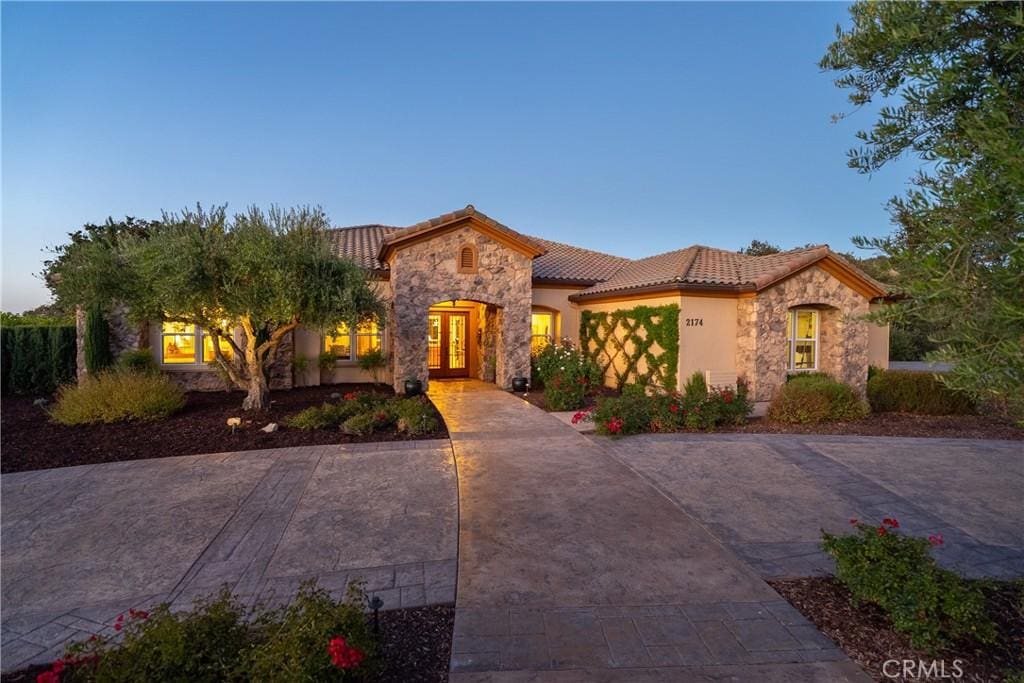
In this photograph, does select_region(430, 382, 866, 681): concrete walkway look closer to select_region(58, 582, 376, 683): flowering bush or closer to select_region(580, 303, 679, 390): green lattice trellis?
select_region(58, 582, 376, 683): flowering bush

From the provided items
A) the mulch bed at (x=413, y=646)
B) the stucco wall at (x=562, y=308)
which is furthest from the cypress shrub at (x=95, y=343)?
the mulch bed at (x=413, y=646)

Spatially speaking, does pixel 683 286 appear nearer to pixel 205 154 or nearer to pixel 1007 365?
pixel 1007 365

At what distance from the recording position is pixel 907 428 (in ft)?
33.7

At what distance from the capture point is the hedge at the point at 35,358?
1420cm

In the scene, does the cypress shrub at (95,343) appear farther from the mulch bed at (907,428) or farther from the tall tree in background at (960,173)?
the tall tree in background at (960,173)

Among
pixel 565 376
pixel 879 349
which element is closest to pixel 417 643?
pixel 565 376

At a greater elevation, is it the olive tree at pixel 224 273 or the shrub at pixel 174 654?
the olive tree at pixel 224 273

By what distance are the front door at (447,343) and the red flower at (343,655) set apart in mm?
15024

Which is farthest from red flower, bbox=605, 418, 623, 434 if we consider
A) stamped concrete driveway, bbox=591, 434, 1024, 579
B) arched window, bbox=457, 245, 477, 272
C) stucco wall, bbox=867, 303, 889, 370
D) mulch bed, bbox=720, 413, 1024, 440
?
stucco wall, bbox=867, 303, 889, 370

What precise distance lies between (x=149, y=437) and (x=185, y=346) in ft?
20.5

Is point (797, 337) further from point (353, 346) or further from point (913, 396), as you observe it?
point (353, 346)

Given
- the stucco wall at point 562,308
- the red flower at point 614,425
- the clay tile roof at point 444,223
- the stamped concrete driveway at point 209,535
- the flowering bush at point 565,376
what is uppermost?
the clay tile roof at point 444,223

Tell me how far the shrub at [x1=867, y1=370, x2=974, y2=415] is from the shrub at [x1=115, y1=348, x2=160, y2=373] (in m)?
18.5

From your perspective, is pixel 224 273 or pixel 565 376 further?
pixel 565 376
